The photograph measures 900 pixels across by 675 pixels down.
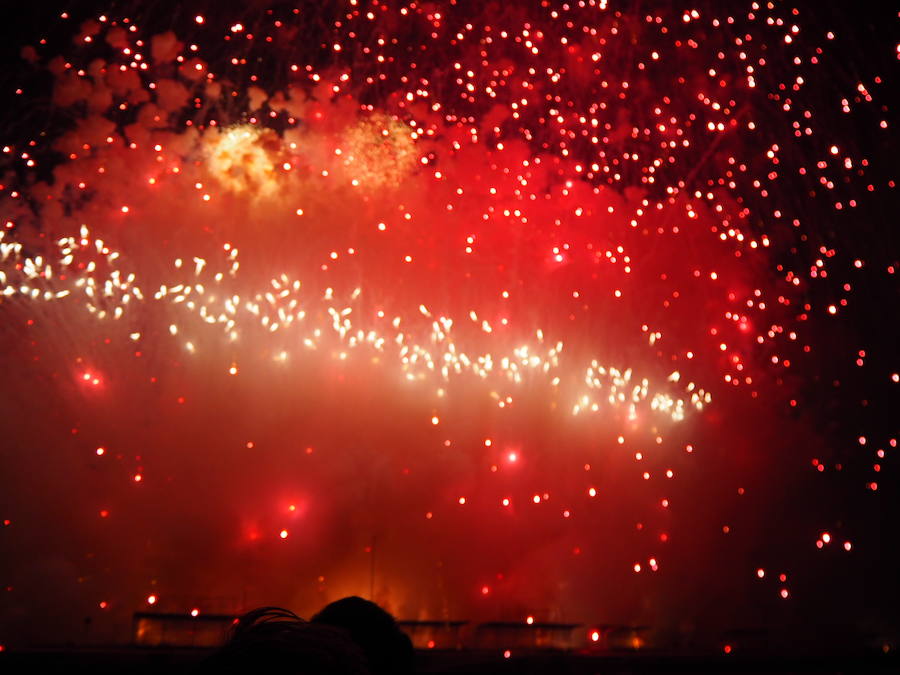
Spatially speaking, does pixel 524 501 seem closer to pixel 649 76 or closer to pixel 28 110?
pixel 649 76

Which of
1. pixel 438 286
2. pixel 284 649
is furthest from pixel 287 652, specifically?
pixel 438 286

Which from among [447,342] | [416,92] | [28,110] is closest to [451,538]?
[447,342]

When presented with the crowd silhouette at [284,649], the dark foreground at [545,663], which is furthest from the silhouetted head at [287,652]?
the dark foreground at [545,663]

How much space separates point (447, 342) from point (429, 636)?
216cm

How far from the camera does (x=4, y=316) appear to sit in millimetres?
5656

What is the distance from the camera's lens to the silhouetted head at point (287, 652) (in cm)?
67

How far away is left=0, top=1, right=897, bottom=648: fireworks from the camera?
5.46 metres

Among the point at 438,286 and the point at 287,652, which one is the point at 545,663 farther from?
the point at 438,286

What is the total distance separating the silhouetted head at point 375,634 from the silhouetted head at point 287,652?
0.18 meters

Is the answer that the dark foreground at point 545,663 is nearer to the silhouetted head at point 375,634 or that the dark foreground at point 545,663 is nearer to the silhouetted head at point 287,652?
the silhouetted head at point 375,634

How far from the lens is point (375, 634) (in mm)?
931

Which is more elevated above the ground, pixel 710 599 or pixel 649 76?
pixel 649 76

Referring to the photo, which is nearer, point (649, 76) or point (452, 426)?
point (649, 76)

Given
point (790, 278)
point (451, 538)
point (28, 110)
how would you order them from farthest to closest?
1. point (790, 278)
2. point (451, 538)
3. point (28, 110)
